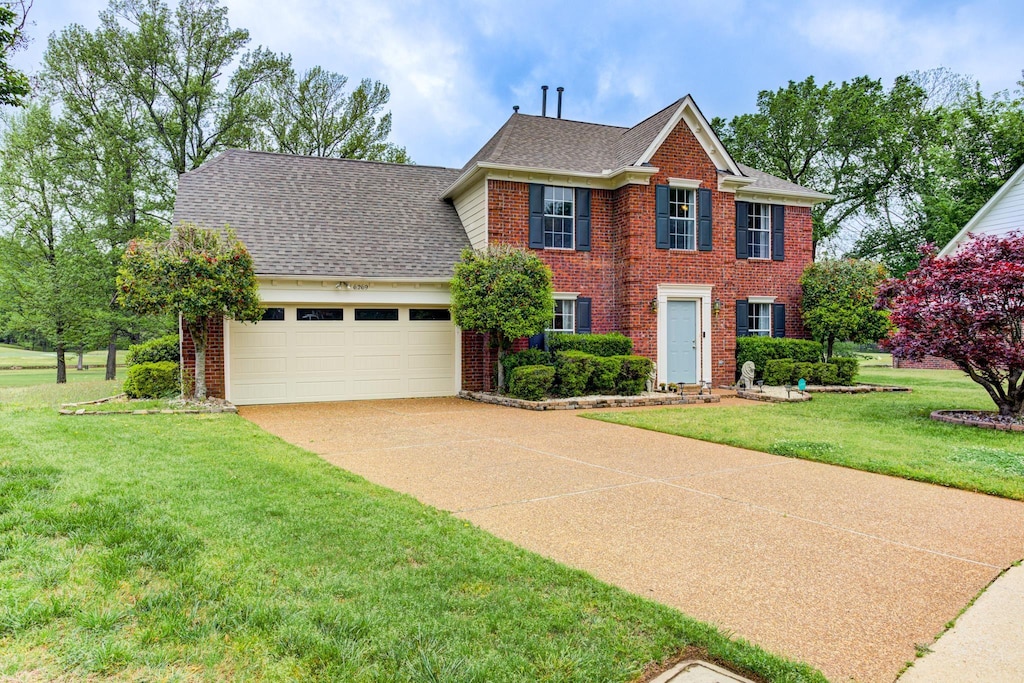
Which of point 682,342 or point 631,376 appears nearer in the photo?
point 631,376

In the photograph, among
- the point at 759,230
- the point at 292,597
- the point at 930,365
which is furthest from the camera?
the point at 930,365

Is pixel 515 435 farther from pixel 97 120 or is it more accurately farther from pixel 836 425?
pixel 97 120

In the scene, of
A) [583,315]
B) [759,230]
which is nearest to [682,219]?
[759,230]

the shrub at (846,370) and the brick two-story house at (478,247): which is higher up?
the brick two-story house at (478,247)

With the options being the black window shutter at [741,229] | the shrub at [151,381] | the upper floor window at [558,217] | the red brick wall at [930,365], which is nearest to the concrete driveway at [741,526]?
the shrub at [151,381]

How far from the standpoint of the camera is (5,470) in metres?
5.56

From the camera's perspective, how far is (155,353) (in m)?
14.0

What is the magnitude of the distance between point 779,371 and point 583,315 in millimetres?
5252

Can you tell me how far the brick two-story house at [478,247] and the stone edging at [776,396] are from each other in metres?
1.77

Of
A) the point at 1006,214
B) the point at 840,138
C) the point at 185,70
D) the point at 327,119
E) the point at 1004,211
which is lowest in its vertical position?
the point at 1006,214

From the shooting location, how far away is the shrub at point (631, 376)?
44.7 ft

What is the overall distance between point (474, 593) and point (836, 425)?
27.7ft

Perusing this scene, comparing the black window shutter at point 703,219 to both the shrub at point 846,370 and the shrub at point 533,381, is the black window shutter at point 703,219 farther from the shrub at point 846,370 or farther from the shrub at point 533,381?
the shrub at point 533,381

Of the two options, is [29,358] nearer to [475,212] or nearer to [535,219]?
[475,212]
